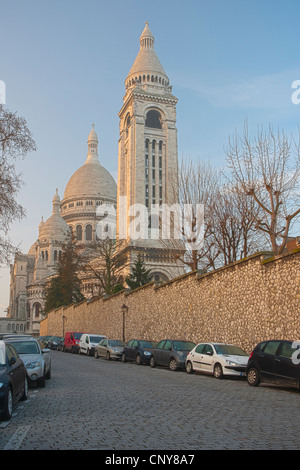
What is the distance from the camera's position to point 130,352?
23.8 metres

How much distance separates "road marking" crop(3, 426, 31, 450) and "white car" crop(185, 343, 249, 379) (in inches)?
375

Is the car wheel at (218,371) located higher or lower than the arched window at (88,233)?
lower

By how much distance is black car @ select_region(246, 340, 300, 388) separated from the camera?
1206 cm

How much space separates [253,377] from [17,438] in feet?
28.9

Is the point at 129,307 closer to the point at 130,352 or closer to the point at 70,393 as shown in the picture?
the point at 130,352

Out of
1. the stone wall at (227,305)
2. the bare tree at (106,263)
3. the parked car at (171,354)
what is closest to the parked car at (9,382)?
the parked car at (171,354)

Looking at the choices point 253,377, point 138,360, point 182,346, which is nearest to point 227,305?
point 182,346

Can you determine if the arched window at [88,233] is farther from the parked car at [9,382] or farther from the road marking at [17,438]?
the road marking at [17,438]

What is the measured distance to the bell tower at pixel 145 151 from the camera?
7600cm

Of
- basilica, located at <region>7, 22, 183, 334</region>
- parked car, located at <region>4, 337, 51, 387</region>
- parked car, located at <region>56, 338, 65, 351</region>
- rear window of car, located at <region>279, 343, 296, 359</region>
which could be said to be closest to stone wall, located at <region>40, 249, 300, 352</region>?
rear window of car, located at <region>279, 343, 296, 359</region>

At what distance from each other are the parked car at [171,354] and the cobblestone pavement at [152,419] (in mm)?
6239

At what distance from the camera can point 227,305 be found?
21234mm

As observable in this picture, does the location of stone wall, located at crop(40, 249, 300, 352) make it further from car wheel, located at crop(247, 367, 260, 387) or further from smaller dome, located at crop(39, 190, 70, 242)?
smaller dome, located at crop(39, 190, 70, 242)
